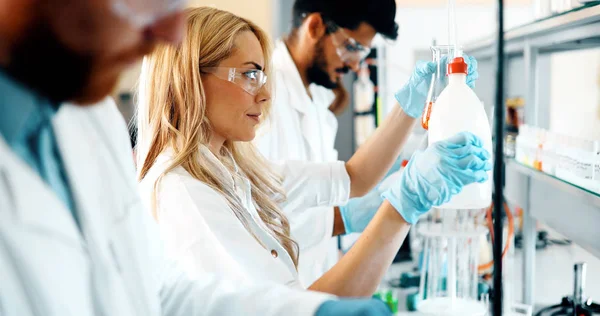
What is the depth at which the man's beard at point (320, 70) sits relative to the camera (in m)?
2.23

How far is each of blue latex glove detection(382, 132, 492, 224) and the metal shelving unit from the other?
428 mm

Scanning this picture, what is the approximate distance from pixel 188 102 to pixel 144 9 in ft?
2.20

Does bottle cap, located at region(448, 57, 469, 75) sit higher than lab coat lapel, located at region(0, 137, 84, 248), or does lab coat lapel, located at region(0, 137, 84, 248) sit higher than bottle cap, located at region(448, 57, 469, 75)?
bottle cap, located at region(448, 57, 469, 75)

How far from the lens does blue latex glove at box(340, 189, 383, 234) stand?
1918 mm

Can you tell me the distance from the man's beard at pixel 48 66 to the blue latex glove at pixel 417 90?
100 centimetres

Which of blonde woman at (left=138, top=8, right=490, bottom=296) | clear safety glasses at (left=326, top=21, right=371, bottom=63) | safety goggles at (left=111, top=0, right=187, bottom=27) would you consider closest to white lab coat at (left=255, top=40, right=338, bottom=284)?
clear safety glasses at (left=326, top=21, right=371, bottom=63)

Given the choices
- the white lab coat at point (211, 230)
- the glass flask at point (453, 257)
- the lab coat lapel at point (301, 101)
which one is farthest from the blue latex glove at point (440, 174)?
the lab coat lapel at point (301, 101)

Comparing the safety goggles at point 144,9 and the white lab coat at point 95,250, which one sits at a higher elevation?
the safety goggles at point 144,9

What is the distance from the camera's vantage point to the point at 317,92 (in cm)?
249

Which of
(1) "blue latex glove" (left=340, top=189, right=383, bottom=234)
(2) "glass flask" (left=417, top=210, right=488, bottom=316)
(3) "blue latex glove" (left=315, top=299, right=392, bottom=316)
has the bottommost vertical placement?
(2) "glass flask" (left=417, top=210, right=488, bottom=316)

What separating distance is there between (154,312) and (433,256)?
134 centimetres

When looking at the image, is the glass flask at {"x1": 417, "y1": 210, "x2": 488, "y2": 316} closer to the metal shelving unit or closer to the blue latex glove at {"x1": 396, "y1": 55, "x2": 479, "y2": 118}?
the metal shelving unit

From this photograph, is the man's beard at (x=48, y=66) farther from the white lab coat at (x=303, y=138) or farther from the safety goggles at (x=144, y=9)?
the white lab coat at (x=303, y=138)

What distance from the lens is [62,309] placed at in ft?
2.16
